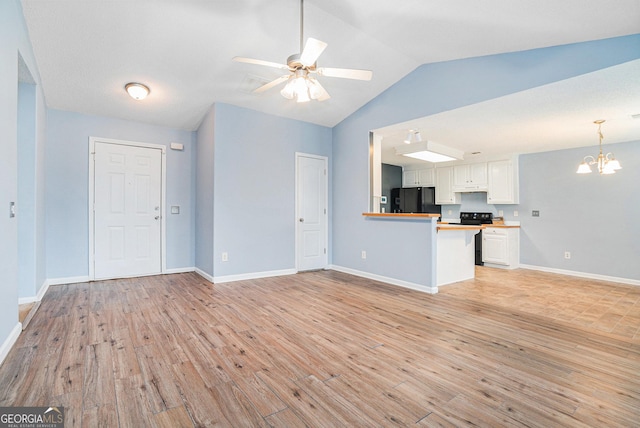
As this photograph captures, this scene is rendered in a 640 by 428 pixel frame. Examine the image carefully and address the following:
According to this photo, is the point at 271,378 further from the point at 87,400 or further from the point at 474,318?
the point at 474,318

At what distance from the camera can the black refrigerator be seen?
23.2 feet

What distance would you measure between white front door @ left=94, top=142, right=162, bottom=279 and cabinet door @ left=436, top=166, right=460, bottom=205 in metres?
5.90

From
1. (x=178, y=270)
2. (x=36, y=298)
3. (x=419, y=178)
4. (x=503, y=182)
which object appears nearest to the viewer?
(x=36, y=298)

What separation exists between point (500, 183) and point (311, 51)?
206 inches

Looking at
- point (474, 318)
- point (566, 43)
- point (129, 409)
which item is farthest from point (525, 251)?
point (129, 409)

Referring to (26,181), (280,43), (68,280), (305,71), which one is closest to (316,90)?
(305,71)

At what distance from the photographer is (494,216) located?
6.20m

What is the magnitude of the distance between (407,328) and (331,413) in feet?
4.36

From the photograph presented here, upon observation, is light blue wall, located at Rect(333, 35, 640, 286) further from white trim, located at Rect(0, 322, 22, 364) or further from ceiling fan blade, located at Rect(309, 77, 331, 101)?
white trim, located at Rect(0, 322, 22, 364)

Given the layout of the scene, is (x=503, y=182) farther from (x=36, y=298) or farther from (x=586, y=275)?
(x=36, y=298)

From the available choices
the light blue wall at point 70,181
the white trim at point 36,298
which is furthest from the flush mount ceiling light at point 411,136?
the white trim at point 36,298

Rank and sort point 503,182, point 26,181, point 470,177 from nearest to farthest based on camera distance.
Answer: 1. point 26,181
2. point 503,182
3. point 470,177

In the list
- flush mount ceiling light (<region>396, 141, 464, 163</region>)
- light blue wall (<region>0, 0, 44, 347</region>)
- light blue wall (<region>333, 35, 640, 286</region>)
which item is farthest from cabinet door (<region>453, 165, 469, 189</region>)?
light blue wall (<region>0, 0, 44, 347</region>)

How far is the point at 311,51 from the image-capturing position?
233cm
